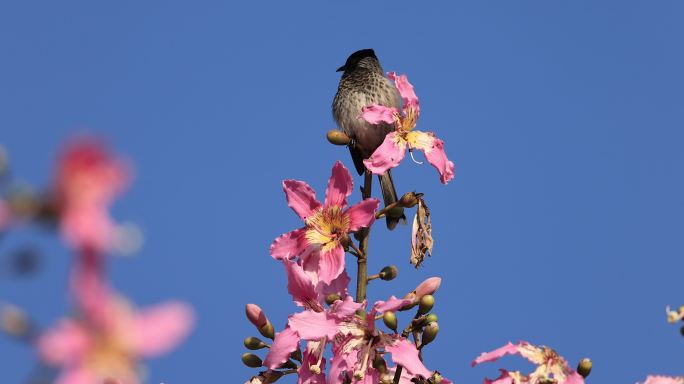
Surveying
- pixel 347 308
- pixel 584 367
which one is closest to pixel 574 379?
pixel 584 367

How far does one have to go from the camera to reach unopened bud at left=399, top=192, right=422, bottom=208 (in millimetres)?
4895

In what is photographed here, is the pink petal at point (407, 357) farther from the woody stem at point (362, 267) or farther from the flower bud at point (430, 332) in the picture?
the woody stem at point (362, 267)

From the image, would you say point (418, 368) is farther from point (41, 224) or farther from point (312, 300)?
point (41, 224)

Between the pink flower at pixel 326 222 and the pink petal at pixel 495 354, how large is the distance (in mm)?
906

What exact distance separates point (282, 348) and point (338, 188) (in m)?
0.92

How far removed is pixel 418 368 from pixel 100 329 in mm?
3143

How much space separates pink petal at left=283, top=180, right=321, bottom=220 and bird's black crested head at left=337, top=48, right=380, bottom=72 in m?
4.22

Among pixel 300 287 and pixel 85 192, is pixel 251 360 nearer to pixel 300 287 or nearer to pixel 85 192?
pixel 300 287

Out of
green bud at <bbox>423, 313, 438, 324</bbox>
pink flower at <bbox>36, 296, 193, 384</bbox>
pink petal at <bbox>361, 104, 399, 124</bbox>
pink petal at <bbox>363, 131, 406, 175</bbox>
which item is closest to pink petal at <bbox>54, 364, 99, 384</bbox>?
pink flower at <bbox>36, 296, 193, 384</bbox>

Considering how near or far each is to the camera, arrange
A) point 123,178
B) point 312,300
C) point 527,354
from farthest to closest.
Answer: point 312,300, point 527,354, point 123,178

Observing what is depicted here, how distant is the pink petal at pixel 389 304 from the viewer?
4.09 meters

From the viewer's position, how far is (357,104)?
8.04m

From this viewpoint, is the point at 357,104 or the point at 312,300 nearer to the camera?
the point at 312,300

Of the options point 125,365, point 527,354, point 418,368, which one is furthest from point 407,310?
point 125,365
